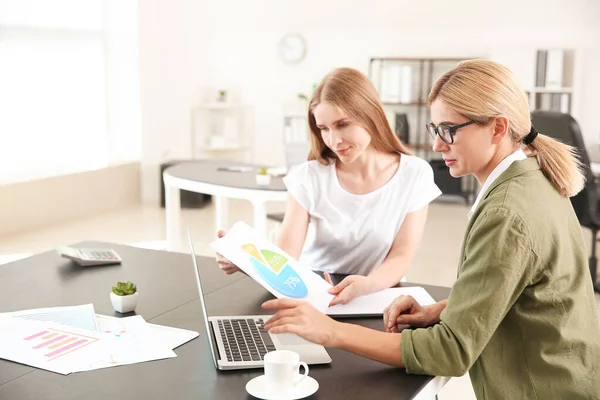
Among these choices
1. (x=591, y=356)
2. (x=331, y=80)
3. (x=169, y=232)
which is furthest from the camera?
(x=169, y=232)

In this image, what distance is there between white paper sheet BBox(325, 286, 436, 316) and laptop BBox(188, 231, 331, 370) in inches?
8.2

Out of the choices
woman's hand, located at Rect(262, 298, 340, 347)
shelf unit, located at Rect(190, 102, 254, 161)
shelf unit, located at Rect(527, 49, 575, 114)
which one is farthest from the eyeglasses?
shelf unit, located at Rect(190, 102, 254, 161)

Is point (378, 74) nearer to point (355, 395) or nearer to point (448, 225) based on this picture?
point (448, 225)

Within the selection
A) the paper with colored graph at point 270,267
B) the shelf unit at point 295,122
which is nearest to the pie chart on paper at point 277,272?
the paper with colored graph at point 270,267

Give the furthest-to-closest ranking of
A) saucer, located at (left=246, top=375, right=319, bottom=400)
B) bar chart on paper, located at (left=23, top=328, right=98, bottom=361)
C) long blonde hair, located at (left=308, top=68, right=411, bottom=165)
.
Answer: long blonde hair, located at (left=308, top=68, right=411, bottom=165)
bar chart on paper, located at (left=23, top=328, right=98, bottom=361)
saucer, located at (left=246, top=375, right=319, bottom=400)

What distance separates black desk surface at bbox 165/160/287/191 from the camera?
13.6ft

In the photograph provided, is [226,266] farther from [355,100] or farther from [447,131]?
[447,131]

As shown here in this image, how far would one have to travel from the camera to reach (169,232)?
480cm

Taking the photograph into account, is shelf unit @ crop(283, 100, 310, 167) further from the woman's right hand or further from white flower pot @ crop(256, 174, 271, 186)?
the woman's right hand

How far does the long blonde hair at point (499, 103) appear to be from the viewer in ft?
4.75

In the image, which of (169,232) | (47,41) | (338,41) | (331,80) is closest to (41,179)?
(47,41)

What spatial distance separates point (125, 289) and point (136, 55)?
18.4ft

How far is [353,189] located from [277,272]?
2.39 ft

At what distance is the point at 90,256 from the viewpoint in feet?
7.71
